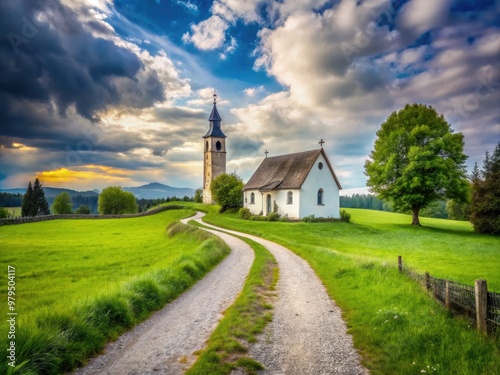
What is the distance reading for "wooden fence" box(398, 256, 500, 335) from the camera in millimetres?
6680

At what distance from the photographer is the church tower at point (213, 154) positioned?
77.5 m

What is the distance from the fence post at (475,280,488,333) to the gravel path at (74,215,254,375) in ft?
20.2

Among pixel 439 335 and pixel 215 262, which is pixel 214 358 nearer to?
pixel 439 335

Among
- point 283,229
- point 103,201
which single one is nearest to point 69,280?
point 283,229

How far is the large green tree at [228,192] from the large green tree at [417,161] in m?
23.3

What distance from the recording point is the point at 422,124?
4056 cm

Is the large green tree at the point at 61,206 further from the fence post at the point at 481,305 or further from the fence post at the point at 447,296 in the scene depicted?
the fence post at the point at 481,305

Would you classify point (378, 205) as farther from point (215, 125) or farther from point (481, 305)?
point (481, 305)

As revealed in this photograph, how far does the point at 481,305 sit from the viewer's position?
6832 millimetres

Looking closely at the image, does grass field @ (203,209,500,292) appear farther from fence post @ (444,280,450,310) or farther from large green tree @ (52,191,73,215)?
large green tree @ (52,191,73,215)

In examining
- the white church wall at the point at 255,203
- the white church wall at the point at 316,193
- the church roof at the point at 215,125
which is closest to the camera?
the white church wall at the point at 316,193

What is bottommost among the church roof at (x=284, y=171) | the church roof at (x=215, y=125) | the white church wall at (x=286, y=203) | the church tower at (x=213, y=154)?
the white church wall at (x=286, y=203)

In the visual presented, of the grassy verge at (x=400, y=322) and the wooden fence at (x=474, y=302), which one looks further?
the wooden fence at (x=474, y=302)

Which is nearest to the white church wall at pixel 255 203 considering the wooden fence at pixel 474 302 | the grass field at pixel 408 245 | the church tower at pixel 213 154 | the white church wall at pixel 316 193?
the white church wall at pixel 316 193
